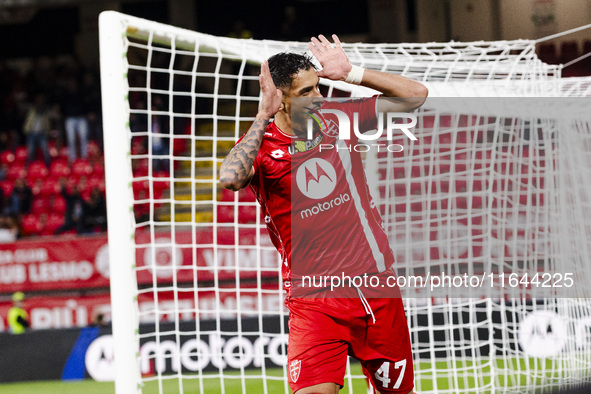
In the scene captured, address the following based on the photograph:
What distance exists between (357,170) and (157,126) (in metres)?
8.93

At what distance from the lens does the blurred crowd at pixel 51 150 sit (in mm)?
11000

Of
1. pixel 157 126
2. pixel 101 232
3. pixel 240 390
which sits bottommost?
pixel 240 390

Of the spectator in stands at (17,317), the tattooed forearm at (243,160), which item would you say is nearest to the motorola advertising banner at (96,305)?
the spectator in stands at (17,317)

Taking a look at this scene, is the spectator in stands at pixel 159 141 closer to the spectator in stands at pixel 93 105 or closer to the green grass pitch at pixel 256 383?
the spectator in stands at pixel 93 105

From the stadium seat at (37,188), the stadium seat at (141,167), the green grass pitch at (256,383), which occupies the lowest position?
the green grass pitch at (256,383)

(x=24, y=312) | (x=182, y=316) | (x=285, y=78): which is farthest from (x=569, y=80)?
(x=24, y=312)

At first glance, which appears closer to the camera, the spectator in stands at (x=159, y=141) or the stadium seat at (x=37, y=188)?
the spectator in stands at (x=159, y=141)

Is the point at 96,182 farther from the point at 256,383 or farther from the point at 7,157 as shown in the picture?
the point at 256,383

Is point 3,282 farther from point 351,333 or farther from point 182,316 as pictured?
point 351,333

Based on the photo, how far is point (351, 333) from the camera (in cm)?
286

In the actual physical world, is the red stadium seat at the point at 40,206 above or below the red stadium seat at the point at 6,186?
below

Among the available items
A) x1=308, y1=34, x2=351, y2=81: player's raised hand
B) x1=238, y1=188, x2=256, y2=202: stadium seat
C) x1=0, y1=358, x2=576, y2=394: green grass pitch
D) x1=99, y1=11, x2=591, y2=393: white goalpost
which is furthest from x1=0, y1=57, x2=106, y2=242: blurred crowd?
x1=308, y1=34, x2=351, y2=81: player's raised hand

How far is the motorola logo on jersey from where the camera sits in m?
2.85

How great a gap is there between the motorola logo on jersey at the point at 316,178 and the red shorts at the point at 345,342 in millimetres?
427
